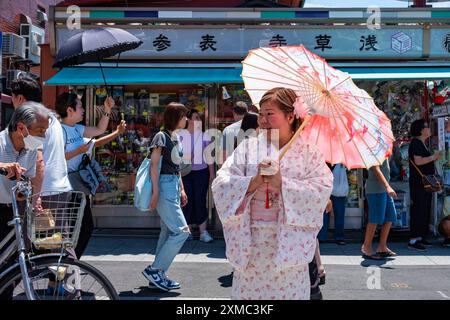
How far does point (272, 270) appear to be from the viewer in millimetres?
3049

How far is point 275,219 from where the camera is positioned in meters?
3.02

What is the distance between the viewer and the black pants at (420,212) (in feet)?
25.3

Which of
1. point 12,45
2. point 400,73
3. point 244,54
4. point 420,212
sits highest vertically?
point 12,45

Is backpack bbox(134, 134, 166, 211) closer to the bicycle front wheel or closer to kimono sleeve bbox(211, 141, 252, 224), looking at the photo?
the bicycle front wheel

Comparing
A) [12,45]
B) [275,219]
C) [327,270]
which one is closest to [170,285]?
[327,270]

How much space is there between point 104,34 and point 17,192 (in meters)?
2.88

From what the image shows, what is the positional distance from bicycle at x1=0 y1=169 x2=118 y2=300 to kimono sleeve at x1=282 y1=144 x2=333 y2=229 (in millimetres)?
1291

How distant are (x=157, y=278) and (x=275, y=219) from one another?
258cm

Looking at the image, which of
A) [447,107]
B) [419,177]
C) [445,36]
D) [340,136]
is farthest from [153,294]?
[445,36]

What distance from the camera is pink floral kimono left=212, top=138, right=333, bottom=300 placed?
2.94 meters

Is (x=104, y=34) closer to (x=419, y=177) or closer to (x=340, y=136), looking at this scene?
(x=340, y=136)

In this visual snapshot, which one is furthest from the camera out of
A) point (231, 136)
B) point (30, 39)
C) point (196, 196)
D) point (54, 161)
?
point (30, 39)

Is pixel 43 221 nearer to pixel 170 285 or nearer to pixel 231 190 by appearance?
pixel 231 190

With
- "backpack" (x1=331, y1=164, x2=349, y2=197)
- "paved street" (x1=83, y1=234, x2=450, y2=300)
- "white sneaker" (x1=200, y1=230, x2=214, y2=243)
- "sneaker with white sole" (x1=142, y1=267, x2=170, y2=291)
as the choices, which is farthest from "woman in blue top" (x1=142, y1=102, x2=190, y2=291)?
"backpack" (x1=331, y1=164, x2=349, y2=197)
